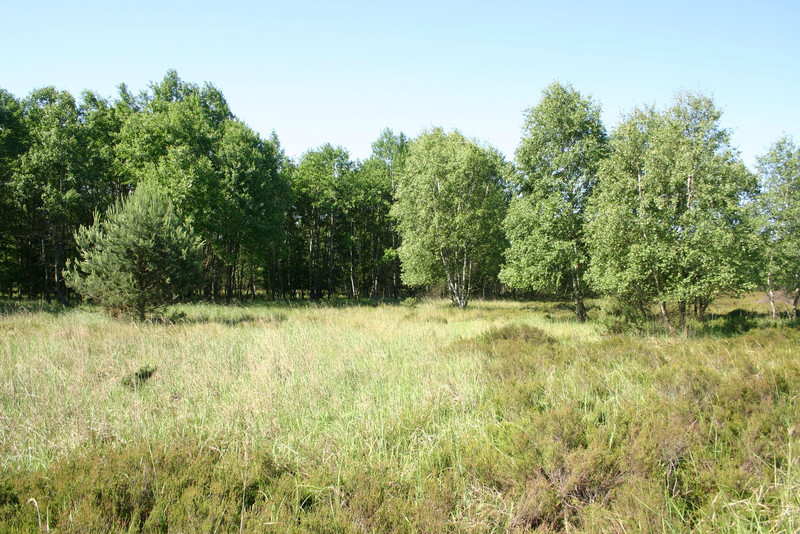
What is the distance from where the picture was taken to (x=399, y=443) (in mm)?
4223

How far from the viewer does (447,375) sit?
655 centimetres

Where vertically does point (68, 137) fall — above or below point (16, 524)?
above

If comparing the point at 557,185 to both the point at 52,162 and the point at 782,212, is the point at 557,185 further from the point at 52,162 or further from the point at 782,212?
the point at 52,162

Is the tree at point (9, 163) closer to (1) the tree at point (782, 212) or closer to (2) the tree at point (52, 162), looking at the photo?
(2) the tree at point (52, 162)

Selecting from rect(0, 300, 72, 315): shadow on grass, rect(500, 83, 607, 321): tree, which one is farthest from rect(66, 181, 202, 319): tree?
rect(500, 83, 607, 321): tree

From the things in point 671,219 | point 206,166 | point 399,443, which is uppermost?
point 206,166

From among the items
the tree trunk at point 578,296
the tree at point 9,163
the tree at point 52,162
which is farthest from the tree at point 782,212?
the tree at point 9,163

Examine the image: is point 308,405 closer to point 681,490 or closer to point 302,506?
point 302,506

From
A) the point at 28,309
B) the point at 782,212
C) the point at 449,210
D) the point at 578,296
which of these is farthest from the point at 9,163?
the point at 782,212

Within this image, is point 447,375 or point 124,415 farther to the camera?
point 447,375

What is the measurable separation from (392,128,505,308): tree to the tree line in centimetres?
12

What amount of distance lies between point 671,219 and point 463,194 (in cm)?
1266

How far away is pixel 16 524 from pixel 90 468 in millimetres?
699

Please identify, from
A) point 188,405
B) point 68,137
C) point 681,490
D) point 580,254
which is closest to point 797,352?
point 681,490
